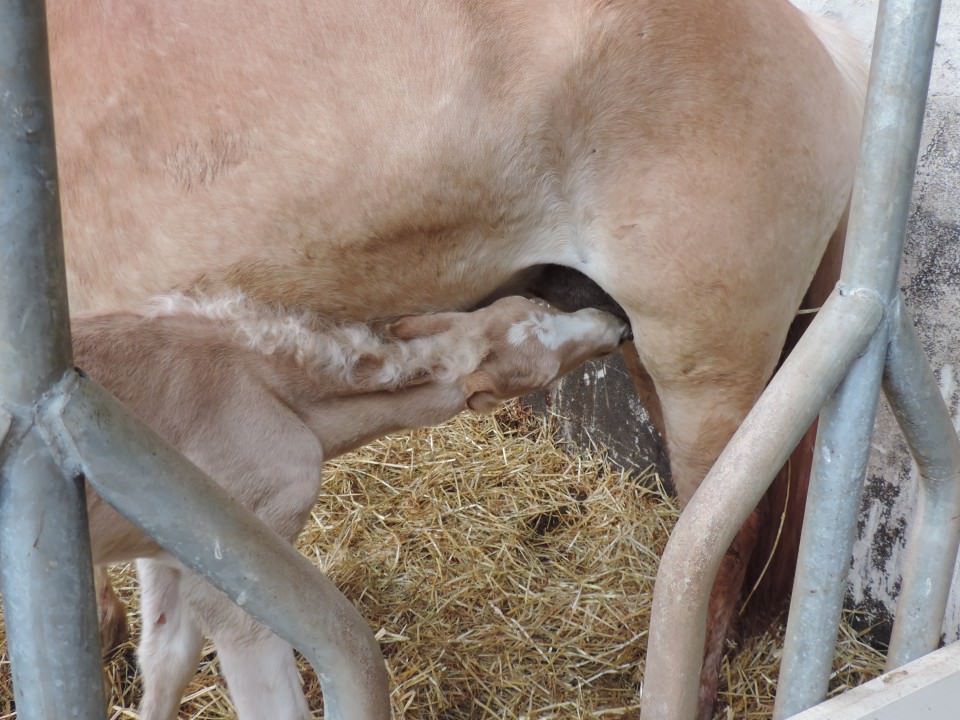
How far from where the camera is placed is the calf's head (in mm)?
2211

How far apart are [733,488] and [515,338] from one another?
3.46 feet

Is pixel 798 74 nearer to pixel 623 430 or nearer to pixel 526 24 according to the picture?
pixel 526 24

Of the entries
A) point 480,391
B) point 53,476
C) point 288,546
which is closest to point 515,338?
point 480,391

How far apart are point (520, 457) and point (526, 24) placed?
192 cm

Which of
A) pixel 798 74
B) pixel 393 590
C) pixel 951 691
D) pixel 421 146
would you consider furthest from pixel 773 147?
pixel 393 590

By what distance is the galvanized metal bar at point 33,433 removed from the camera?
0.76 m

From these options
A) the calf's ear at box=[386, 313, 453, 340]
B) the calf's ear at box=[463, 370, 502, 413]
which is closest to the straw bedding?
the calf's ear at box=[463, 370, 502, 413]

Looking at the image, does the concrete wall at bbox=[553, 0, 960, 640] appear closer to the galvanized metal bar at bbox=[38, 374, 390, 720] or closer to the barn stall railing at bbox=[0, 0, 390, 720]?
the galvanized metal bar at bbox=[38, 374, 390, 720]

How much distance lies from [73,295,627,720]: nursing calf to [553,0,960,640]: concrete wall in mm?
726

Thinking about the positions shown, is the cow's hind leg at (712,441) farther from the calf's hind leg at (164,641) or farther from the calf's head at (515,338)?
the calf's hind leg at (164,641)

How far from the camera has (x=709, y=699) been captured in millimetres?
2551

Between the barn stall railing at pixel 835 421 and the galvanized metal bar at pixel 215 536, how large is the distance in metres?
0.40

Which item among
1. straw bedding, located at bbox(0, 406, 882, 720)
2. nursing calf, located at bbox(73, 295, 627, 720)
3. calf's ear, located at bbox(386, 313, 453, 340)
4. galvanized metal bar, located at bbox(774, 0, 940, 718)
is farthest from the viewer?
straw bedding, located at bbox(0, 406, 882, 720)

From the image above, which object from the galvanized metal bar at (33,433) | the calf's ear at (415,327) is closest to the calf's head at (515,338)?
the calf's ear at (415,327)
